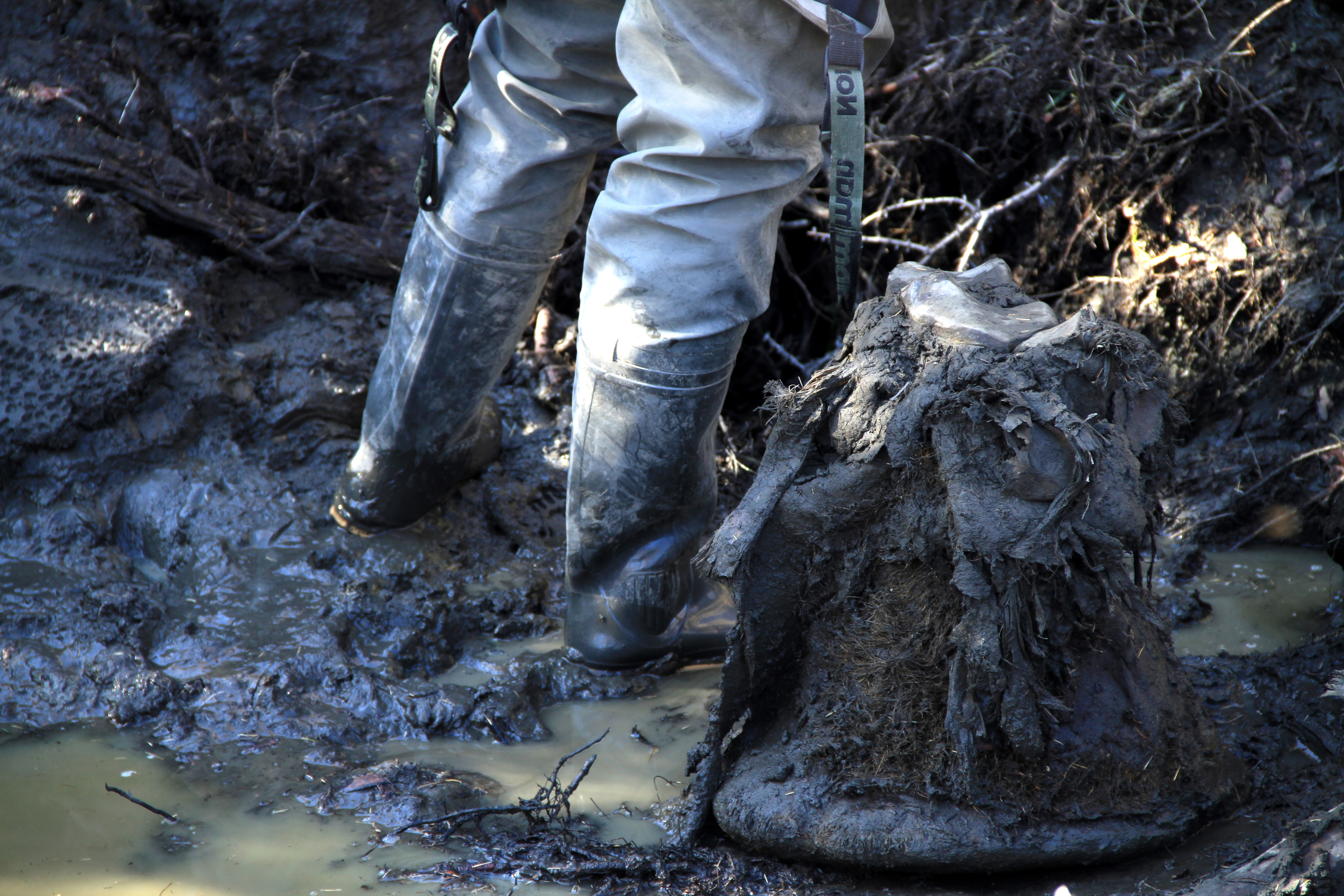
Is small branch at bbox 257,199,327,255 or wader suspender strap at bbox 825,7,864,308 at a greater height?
wader suspender strap at bbox 825,7,864,308

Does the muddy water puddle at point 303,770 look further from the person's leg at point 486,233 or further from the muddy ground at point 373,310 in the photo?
the person's leg at point 486,233

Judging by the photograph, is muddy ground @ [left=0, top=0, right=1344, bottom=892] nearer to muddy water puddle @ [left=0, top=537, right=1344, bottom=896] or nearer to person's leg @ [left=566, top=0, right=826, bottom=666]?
muddy water puddle @ [left=0, top=537, right=1344, bottom=896]

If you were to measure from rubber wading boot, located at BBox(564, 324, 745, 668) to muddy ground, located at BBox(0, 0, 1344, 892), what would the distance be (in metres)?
0.11

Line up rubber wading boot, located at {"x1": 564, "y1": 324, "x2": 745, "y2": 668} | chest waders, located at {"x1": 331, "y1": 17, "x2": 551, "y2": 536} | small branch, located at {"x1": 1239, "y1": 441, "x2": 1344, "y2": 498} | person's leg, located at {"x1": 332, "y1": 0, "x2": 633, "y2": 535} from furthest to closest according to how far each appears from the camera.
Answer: small branch, located at {"x1": 1239, "y1": 441, "x2": 1344, "y2": 498}
chest waders, located at {"x1": 331, "y1": 17, "x2": 551, "y2": 536}
person's leg, located at {"x1": 332, "y1": 0, "x2": 633, "y2": 535}
rubber wading boot, located at {"x1": 564, "y1": 324, "x2": 745, "y2": 668}

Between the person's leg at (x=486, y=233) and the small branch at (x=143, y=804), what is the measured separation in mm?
881

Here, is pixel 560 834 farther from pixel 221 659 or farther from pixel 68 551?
pixel 68 551

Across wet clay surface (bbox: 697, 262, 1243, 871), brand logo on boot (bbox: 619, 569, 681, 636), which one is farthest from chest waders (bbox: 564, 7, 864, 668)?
wet clay surface (bbox: 697, 262, 1243, 871)

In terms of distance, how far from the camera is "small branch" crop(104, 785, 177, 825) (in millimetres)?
1569

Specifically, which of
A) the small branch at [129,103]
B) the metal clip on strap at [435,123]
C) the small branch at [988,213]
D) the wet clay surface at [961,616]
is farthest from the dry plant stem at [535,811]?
the small branch at [129,103]

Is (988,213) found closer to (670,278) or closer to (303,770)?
(670,278)

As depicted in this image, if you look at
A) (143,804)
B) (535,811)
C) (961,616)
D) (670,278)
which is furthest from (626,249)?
(143,804)

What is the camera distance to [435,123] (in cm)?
212

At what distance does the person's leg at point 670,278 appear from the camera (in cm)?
166

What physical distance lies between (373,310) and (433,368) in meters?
0.79
